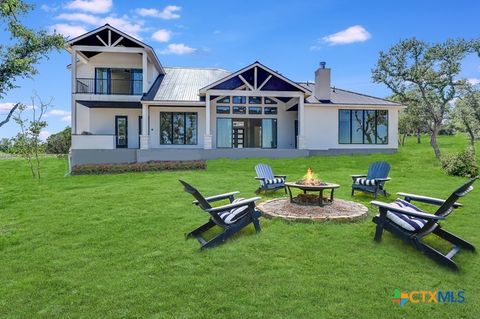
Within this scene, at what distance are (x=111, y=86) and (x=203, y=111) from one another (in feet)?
21.1

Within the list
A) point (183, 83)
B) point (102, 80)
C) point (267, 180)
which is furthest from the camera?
point (183, 83)

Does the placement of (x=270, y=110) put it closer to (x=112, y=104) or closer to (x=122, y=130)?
(x=122, y=130)

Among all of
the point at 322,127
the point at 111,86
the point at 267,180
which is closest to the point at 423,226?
the point at 267,180

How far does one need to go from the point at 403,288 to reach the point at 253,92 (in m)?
16.8

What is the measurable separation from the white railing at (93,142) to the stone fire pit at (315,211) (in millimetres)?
14643

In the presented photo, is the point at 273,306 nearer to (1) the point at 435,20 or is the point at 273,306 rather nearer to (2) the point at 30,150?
(1) the point at 435,20

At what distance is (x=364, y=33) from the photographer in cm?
1681

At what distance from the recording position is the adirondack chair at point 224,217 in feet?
18.0

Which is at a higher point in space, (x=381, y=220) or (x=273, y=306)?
(x=381, y=220)

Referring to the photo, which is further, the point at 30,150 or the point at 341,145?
the point at 341,145

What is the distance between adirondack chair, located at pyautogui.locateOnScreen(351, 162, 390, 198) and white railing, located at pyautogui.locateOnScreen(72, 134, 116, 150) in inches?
591

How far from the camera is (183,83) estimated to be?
25.2 meters

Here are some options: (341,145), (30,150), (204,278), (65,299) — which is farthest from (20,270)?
(341,145)

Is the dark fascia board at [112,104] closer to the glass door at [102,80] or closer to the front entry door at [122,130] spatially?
the front entry door at [122,130]
